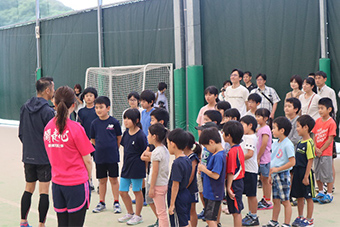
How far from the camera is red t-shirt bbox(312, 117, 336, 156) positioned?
19.6 feet

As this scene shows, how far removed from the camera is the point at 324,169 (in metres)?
6.00

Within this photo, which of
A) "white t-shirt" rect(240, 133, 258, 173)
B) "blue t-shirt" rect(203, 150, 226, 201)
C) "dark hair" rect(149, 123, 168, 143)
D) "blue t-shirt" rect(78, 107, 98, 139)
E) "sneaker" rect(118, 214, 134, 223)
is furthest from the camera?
"blue t-shirt" rect(78, 107, 98, 139)

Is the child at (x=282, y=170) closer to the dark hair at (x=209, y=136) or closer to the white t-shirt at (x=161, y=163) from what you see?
the dark hair at (x=209, y=136)

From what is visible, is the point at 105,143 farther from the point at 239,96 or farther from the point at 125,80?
the point at 125,80

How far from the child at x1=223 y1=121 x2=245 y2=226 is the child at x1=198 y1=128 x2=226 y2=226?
0.50 ft

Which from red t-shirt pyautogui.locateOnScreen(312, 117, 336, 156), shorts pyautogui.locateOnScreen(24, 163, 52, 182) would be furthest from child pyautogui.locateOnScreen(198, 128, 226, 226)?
red t-shirt pyautogui.locateOnScreen(312, 117, 336, 156)

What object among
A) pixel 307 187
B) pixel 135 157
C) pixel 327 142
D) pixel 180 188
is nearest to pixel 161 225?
pixel 180 188

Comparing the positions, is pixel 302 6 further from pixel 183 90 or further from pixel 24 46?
pixel 24 46

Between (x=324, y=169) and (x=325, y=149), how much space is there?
0.25 meters

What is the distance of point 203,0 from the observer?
11.7 meters

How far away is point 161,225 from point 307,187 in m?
1.57

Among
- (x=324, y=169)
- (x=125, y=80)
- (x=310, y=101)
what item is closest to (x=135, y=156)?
(x=324, y=169)

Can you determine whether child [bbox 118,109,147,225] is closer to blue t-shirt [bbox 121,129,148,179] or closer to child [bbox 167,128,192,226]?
blue t-shirt [bbox 121,129,148,179]

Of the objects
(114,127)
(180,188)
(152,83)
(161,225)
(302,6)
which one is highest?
(302,6)
